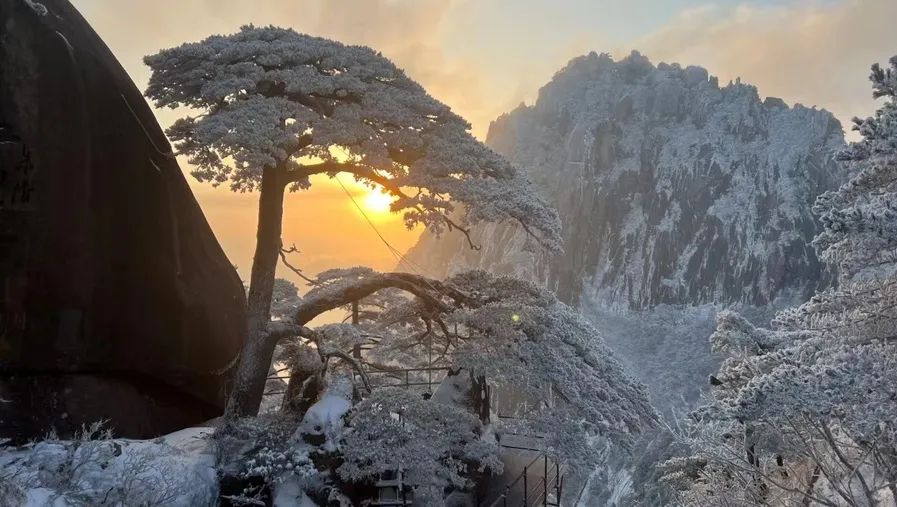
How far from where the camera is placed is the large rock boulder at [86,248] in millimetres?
8281

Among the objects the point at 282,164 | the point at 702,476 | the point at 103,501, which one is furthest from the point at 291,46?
the point at 702,476

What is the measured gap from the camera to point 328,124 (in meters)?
9.13

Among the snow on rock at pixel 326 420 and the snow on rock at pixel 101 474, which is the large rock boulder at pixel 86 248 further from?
the snow on rock at pixel 326 420

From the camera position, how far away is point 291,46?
984 centimetres

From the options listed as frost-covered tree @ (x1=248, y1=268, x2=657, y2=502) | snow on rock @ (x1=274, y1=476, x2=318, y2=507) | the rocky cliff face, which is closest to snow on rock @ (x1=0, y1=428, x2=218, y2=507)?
snow on rock @ (x1=274, y1=476, x2=318, y2=507)

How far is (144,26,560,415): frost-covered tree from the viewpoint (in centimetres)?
906

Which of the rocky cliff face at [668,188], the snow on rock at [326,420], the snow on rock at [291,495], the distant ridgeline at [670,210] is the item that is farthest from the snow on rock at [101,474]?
the rocky cliff face at [668,188]

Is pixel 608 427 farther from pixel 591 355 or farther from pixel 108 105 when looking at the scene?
pixel 108 105

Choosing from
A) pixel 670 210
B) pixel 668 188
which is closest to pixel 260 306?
pixel 670 210

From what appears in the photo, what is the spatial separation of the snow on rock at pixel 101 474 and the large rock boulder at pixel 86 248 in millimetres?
946

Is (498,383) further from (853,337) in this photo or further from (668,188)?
(668,188)

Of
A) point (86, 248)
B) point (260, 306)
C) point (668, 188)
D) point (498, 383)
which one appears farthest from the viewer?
point (668, 188)

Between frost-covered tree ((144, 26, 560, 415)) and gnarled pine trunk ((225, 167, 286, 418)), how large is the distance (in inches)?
0.9

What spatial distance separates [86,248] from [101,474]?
3389mm
